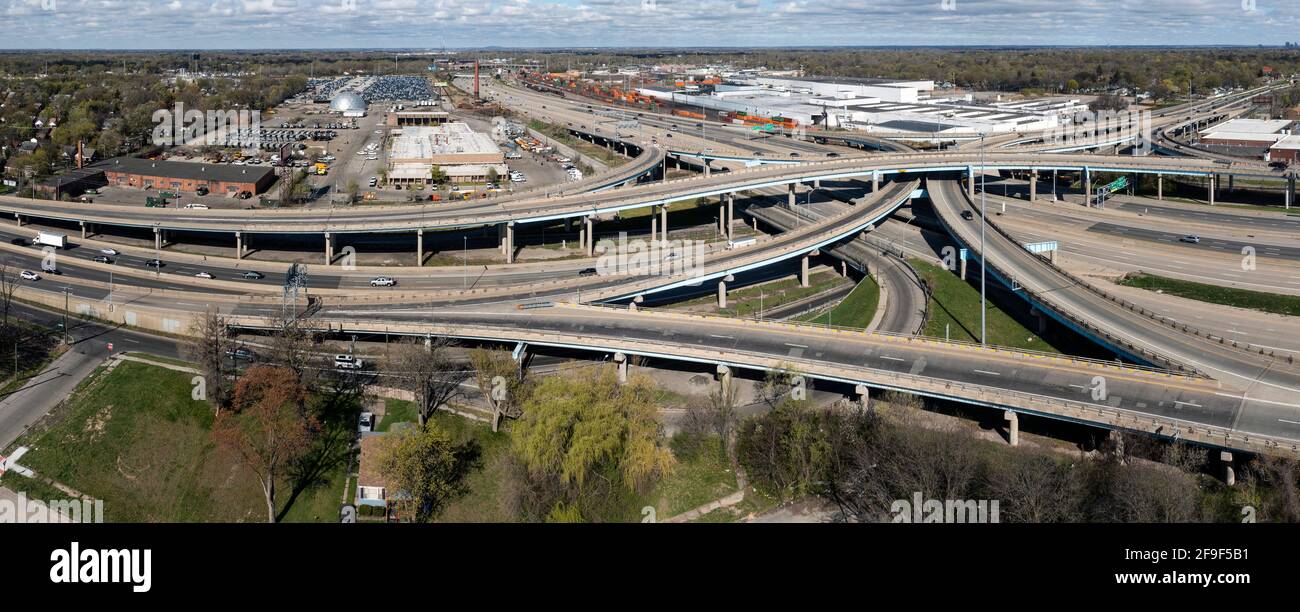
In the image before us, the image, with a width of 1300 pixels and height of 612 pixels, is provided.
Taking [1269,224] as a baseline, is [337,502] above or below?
below

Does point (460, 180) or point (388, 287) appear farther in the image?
point (460, 180)

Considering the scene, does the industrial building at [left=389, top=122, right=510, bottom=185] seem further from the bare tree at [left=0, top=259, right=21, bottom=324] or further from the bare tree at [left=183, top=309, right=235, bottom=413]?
the bare tree at [left=183, top=309, right=235, bottom=413]

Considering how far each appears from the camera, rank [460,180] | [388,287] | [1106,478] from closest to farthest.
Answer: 1. [1106,478]
2. [388,287]
3. [460,180]

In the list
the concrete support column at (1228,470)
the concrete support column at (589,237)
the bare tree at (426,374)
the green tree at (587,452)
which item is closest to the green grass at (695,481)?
the green tree at (587,452)

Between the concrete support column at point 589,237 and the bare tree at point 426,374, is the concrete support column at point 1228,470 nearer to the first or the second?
the bare tree at point 426,374

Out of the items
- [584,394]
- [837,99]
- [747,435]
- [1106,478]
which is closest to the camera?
[1106,478]
